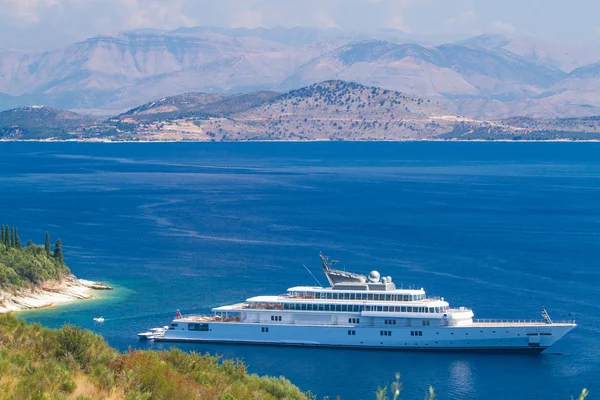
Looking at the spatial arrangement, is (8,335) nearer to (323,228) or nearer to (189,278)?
(189,278)

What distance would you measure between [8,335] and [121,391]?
7.09m

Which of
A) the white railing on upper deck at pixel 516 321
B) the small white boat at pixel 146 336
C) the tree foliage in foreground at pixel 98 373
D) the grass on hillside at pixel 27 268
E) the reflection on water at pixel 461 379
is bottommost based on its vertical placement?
the reflection on water at pixel 461 379

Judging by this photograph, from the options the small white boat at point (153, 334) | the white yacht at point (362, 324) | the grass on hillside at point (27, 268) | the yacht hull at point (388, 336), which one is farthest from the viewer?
the grass on hillside at point (27, 268)

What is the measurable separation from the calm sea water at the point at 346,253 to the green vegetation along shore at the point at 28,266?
13.7 feet

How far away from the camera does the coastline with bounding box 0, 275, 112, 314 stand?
240 feet

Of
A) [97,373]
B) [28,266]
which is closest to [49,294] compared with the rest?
[28,266]

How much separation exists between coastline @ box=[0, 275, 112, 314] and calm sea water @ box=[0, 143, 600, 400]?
187 centimetres

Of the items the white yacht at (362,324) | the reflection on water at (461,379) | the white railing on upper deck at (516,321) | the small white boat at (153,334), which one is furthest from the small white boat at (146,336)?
the white railing on upper deck at (516,321)

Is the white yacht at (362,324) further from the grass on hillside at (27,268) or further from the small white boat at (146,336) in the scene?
the grass on hillside at (27,268)

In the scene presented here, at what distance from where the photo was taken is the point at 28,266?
255ft

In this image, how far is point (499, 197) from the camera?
155 metres

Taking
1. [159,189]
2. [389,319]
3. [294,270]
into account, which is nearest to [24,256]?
[294,270]

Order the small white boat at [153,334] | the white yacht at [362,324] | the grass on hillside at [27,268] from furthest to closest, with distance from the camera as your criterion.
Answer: the grass on hillside at [27,268]
the small white boat at [153,334]
the white yacht at [362,324]

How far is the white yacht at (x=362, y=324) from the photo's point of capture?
63.4 m
